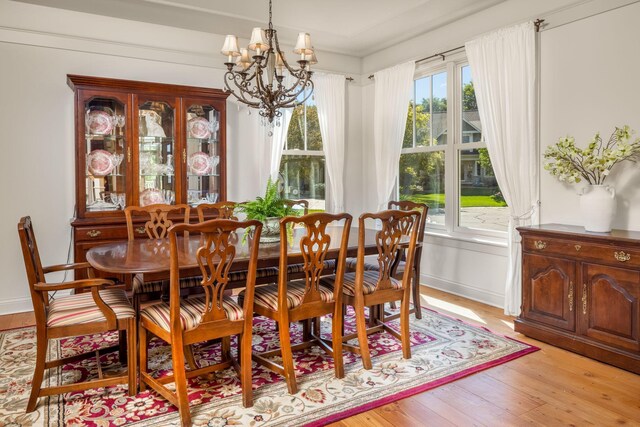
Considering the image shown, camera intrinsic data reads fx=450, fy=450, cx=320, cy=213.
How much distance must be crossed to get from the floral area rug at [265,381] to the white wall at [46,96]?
906mm

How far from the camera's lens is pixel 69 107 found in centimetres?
416

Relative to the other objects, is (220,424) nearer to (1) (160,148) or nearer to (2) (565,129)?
(1) (160,148)

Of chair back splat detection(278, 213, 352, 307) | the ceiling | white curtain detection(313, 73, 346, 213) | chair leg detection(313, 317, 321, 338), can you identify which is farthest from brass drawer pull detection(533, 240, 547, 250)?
white curtain detection(313, 73, 346, 213)

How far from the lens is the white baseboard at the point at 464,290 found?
13.7 feet

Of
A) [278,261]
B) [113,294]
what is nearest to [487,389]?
[278,261]

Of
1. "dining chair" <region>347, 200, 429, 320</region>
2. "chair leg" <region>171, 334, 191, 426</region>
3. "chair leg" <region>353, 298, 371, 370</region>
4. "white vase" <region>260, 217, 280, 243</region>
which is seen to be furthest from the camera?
"dining chair" <region>347, 200, 429, 320</region>

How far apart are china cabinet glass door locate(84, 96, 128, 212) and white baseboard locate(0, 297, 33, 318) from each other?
1.03 meters

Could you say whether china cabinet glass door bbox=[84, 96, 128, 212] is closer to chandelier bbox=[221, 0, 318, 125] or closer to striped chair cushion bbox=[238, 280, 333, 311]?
chandelier bbox=[221, 0, 318, 125]

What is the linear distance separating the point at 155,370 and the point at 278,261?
1056 millimetres

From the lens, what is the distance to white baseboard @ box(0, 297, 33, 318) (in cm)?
400

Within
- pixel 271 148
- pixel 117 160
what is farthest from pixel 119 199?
pixel 271 148

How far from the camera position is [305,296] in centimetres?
261

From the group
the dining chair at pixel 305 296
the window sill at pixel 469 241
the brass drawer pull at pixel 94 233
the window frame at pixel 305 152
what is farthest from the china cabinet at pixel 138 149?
the window sill at pixel 469 241

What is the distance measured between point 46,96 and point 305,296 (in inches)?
126
